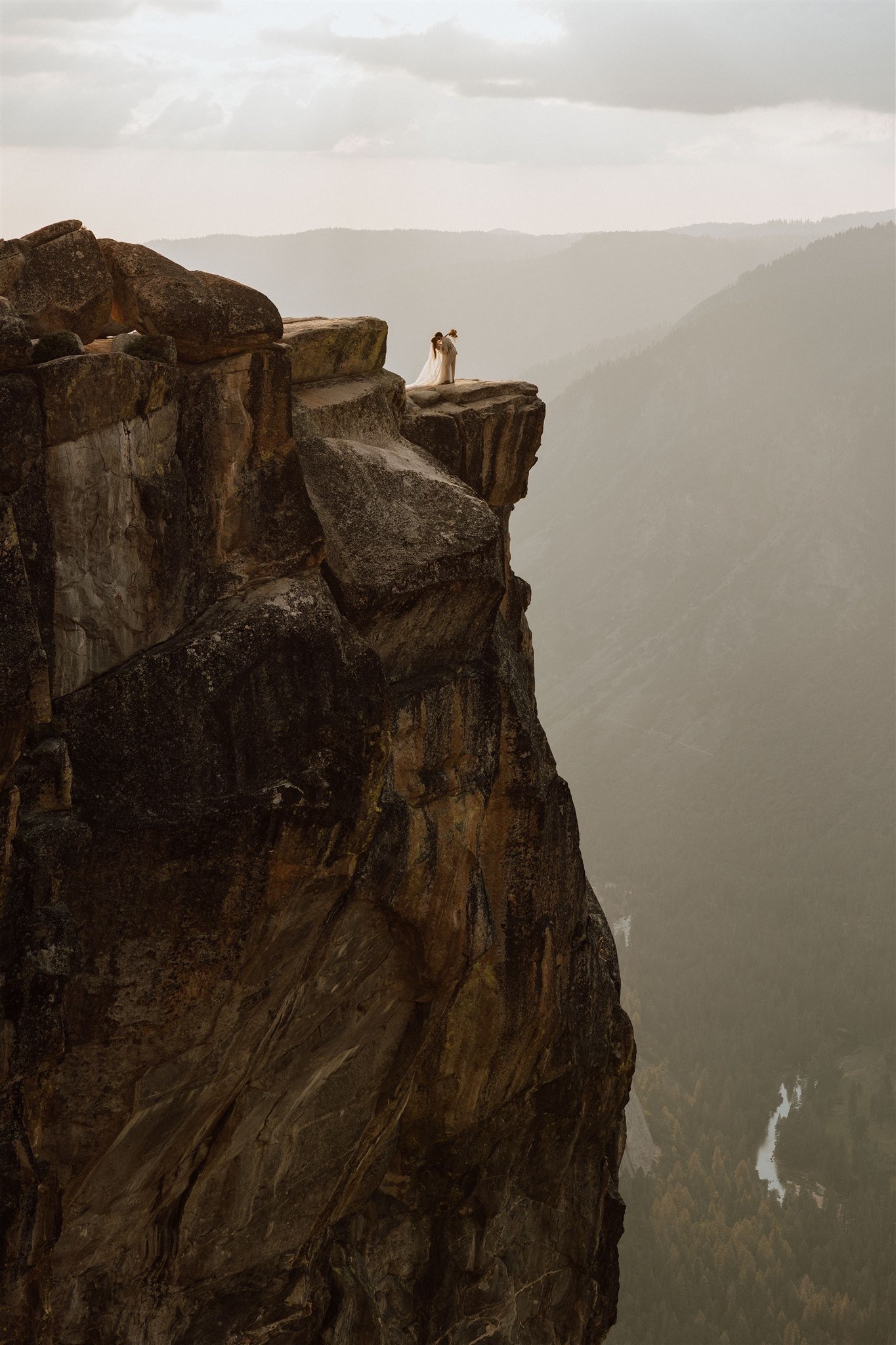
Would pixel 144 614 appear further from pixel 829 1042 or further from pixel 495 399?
pixel 829 1042

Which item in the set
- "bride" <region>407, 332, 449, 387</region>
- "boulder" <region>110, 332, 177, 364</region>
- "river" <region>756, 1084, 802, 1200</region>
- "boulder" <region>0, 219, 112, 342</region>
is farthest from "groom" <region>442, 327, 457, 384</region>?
"river" <region>756, 1084, 802, 1200</region>

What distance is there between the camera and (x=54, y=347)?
56.5ft

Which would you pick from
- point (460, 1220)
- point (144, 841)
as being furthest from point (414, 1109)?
point (144, 841)

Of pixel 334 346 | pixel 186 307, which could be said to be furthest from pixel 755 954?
pixel 186 307

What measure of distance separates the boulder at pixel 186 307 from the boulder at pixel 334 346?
216 centimetres

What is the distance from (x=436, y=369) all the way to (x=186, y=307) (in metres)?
8.96

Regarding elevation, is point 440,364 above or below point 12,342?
below

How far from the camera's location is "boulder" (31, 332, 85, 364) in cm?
1716

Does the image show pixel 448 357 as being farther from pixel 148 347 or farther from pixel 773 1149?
pixel 773 1149

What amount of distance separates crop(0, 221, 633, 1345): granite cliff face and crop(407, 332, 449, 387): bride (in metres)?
1.26

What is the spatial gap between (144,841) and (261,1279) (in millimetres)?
9419

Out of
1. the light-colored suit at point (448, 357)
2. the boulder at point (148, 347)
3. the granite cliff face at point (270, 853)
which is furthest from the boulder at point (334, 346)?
the boulder at point (148, 347)

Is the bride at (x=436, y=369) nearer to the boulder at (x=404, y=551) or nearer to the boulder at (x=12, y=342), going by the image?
the boulder at (x=404, y=551)

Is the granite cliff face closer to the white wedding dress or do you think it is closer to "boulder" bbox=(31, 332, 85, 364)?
"boulder" bbox=(31, 332, 85, 364)
